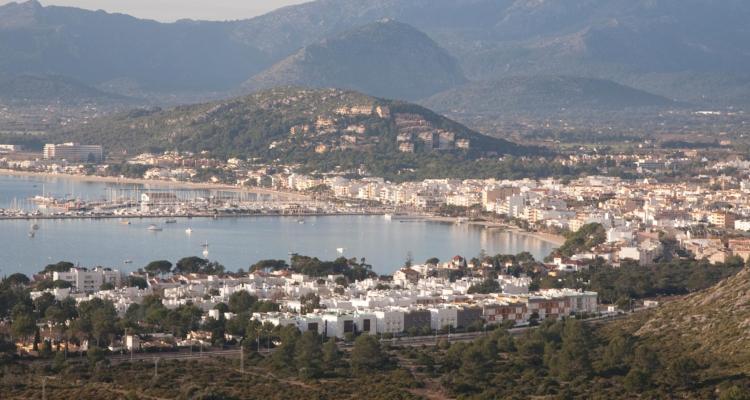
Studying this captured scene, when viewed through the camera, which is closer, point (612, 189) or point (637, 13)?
point (612, 189)

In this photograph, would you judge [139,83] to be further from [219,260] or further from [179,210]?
[219,260]

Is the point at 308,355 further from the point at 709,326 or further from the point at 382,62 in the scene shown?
the point at 382,62

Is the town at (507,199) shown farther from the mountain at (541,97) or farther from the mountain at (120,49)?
the mountain at (120,49)

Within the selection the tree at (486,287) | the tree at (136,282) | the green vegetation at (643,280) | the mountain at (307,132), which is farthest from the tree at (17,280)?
the mountain at (307,132)

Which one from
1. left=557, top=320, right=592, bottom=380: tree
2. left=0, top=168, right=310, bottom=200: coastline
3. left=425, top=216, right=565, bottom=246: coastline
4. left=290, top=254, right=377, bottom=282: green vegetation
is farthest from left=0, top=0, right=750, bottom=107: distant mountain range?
left=557, top=320, right=592, bottom=380: tree

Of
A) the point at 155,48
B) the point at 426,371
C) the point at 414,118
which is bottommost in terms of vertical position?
the point at 426,371

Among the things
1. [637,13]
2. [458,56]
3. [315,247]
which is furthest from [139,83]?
[315,247]

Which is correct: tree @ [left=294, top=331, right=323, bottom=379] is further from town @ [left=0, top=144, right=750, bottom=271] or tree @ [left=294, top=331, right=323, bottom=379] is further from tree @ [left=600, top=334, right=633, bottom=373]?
town @ [left=0, top=144, right=750, bottom=271]
